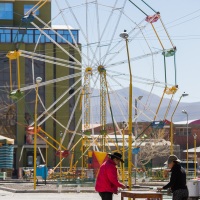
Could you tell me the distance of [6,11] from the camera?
104 m

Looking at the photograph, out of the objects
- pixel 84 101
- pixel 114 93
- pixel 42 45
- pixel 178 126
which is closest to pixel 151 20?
pixel 114 93

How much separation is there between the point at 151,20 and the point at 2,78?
4795 centimetres

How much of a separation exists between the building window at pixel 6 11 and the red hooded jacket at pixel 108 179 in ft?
287

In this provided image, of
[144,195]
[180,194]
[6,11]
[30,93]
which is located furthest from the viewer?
Result: [6,11]

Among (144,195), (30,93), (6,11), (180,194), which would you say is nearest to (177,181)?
(180,194)

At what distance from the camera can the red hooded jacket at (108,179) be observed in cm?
1747

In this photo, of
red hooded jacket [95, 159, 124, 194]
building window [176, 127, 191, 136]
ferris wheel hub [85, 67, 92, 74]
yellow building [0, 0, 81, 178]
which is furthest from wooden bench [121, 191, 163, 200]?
building window [176, 127, 191, 136]

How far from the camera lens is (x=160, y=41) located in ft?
195

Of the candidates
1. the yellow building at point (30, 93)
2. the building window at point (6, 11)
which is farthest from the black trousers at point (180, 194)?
the building window at point (6, 11)

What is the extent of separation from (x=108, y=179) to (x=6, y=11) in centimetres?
8831

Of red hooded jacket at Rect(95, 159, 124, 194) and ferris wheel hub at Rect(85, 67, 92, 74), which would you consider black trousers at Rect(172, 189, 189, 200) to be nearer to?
red hooded jacket at Rect(95, 159, 124, 194)

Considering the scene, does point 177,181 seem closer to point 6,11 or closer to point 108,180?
point 108,180

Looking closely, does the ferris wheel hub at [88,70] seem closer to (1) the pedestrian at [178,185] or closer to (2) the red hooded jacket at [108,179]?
(2) the red hooded jacket at [108,179]

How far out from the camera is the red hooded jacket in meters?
17.5
